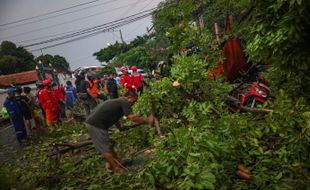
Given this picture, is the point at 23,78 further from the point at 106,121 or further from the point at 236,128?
the point at 236,128

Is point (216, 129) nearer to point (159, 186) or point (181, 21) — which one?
point (159, 186)

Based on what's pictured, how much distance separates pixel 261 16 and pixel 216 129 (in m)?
1.53

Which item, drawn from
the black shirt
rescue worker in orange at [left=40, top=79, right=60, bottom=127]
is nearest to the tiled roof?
rescue worker in orange at [left=40, top=79, right=60, bottom=127]

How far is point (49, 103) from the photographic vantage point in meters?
12.5

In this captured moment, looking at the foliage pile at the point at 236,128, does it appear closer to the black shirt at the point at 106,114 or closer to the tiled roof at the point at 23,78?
the black shirt at the point at 106,114

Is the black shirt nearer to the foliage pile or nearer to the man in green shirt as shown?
the man in green shirt

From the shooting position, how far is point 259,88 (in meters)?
6.94

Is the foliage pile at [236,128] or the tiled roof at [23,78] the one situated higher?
the tiled roof at [23,78]

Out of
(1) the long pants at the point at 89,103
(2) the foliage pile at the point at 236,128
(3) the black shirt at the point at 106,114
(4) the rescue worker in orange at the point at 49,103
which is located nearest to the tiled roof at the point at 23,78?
(4) the rescue worker in orange at the point at 49,103

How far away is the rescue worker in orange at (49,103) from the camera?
41.0 feet

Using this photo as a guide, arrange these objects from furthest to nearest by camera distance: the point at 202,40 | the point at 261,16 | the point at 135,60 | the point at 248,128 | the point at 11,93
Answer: the point at 135,60, the point at 11,93, the point at 202,40, the point at 248,128, the point at 261,16

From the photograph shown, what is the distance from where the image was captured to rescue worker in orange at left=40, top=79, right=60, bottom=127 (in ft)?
41.0

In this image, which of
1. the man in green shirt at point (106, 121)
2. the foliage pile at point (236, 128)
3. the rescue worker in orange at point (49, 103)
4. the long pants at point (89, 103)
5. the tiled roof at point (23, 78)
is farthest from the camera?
the tiled roof at point (23, 78)

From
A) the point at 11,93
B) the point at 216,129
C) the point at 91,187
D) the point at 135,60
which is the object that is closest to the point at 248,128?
the point at 216,129
